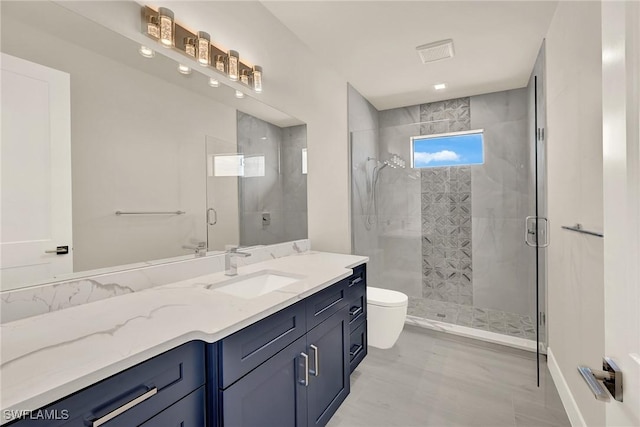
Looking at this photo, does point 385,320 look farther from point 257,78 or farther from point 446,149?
point 446,149

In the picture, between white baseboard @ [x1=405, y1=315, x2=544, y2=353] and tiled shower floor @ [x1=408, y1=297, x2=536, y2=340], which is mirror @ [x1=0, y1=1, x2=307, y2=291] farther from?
tiled shower floor @ [x1=408, y1=297, x2=536, y2=340]

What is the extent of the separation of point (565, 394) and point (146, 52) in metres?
3.02

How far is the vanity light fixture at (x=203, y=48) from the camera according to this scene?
1605 mm

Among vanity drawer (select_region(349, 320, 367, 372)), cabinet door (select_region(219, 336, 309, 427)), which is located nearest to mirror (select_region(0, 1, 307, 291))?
cabinet door (select_region(219, 336, 309, 427))

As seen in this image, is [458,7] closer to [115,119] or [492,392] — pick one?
[115,119]

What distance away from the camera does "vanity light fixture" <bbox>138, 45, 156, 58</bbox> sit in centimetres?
136

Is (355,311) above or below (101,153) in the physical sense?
below

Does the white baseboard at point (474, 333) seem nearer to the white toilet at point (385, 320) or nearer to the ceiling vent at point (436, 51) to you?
the white toilet at point (385, 320)

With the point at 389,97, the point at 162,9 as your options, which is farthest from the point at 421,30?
the point at 162,9

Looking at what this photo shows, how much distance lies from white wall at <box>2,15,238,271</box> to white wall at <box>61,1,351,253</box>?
21 cm

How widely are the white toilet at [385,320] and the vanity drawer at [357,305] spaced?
5.9 inches

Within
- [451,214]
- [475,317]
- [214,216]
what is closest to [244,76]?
[214,216]

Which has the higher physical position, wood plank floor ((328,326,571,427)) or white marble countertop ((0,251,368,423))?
white marble countertop ((0,251,368,423))

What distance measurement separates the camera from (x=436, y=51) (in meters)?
2.48
